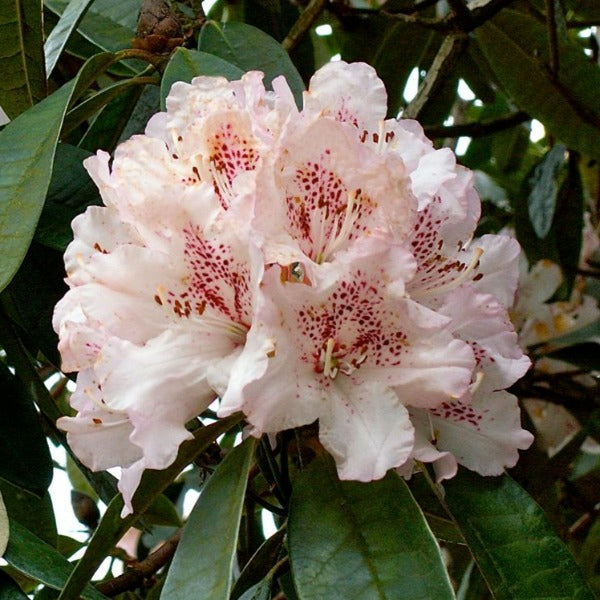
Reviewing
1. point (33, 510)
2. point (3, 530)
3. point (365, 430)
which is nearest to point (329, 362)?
point (365, 430)

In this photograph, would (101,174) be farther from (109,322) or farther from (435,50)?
(435,50)

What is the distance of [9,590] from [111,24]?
643 millimetres

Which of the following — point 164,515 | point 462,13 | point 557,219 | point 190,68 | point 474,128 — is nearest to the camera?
point 190,68

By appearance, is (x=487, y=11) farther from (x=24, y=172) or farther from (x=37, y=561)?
(x=37, y=561)

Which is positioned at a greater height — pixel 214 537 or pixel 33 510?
pixel 33 510

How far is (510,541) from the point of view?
72 centimetres

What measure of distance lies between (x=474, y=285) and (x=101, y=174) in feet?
0.96

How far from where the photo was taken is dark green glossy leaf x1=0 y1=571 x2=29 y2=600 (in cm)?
79

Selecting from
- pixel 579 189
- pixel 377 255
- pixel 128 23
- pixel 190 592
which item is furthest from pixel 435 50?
pixel 190 592

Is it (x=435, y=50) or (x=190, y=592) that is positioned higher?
(x=435, y=50)

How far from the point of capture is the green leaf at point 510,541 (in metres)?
0.69

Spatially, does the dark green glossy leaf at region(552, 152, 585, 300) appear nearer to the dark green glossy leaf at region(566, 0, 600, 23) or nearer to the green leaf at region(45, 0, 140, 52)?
the dark green glossy leaf at region(566, 0, 600, 23)

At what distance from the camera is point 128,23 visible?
1.16 metres

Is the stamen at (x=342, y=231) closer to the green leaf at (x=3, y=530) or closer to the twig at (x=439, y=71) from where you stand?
the green leaf at (x=3, y=530)
